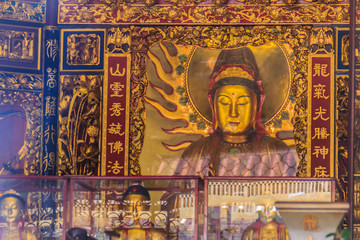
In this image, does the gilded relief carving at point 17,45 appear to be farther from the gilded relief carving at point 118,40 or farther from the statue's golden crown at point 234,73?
the statue's golden crown at point 234,73

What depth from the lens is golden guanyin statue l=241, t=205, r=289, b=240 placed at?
6426 mm

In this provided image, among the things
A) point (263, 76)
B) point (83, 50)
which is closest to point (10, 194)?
point (83, 50)

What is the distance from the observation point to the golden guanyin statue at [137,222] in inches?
254

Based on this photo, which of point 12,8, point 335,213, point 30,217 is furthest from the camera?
point 12,8

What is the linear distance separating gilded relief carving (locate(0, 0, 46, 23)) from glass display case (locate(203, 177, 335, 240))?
101 inches

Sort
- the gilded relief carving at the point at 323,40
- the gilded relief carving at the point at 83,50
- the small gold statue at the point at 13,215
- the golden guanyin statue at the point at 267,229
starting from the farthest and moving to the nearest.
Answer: the gilded relief carving at the point at 83,50 < the gilded relief carving at the point at 323,40 < the golden guanyin statue at the point at 267,229 < the small gold statue at the point at 13,215

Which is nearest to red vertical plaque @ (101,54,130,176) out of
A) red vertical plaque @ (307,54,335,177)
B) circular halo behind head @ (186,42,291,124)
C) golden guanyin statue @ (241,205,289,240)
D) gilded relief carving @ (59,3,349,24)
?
gilded relief carving @ (59,3,349,24)

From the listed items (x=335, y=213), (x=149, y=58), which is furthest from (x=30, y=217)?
(x=335, y=213)

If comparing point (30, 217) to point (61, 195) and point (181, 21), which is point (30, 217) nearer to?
point (61, 195)

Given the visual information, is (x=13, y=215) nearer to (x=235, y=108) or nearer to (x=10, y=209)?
(x=10, y=209)

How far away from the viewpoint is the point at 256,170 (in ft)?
22.0

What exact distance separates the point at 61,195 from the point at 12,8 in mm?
2111

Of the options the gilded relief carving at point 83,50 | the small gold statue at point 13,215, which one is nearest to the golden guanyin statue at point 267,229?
the small gold statue at point 13,215

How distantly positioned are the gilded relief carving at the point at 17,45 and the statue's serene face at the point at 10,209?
1.56 m
